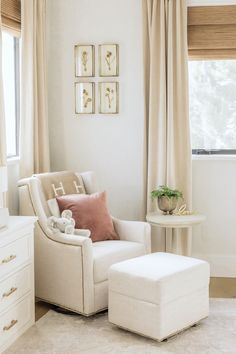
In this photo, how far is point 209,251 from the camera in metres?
5.21

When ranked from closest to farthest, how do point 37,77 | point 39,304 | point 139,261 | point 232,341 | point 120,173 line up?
1. point 232,341
2. point 139,261
3. point 39,304
4. point 37,77
5. point 120,173

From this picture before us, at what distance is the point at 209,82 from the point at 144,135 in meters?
0.74

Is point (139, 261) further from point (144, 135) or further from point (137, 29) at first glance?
point (137, 29)

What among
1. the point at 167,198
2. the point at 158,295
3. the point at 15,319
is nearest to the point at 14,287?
the point at 15,319

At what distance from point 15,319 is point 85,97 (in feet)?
7.26

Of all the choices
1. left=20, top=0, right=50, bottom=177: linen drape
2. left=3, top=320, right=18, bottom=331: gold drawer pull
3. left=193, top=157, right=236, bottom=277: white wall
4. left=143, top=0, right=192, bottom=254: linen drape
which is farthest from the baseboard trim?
left=3, top=320, right=18, bottom=331: gold drawer pull

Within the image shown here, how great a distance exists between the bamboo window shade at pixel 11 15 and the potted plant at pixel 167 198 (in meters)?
1.67

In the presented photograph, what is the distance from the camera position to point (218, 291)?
→ 15.3 ft

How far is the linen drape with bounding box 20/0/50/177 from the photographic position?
4.71m

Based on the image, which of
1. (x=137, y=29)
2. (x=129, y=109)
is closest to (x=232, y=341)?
(x=129, y=109)

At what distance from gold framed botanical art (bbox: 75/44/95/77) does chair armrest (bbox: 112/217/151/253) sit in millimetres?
1384

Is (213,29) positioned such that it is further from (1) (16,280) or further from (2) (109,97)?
(1) (16,280)

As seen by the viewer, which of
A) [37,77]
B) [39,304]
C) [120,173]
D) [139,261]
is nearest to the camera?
[139,261]

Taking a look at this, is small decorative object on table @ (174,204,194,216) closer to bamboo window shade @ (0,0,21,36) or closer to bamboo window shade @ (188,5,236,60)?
bamboo window shade @ (188,5,236,60)
